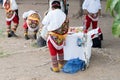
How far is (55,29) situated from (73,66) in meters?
0.83

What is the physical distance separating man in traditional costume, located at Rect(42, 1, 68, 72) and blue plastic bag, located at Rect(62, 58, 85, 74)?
0.53 ft

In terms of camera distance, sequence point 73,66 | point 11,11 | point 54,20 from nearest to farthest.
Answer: point 54,20 < point 73,66 < point 11,11

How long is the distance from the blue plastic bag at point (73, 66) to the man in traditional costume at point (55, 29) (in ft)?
0.53

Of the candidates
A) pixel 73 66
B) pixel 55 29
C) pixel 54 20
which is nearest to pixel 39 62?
pixel 73 66

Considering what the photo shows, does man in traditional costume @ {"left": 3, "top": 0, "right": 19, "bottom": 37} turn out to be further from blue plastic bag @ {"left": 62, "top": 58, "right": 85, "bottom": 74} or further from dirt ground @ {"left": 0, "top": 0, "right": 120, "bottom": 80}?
blue plastic bag @ {"left": 62, "top": 58, "right": 85, "bottom": 74}

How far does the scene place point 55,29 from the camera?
18.1 ft

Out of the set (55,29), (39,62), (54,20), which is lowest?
(39,62)

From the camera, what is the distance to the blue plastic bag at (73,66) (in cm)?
576

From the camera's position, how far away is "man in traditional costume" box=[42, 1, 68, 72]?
18.0 feet

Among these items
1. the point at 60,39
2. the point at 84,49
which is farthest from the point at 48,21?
the point at 84,49

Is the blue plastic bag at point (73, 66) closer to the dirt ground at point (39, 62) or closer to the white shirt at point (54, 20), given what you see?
the dirt ground at point (39, 62)

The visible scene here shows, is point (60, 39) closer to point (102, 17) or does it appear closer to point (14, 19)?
point (14, 19)

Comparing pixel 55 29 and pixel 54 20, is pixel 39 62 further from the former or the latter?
pixel 54 20

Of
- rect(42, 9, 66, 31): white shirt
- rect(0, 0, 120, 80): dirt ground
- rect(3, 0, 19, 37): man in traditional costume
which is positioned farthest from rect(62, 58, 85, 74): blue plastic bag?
rect(3, 0, 19, 37): man in traditional costume
